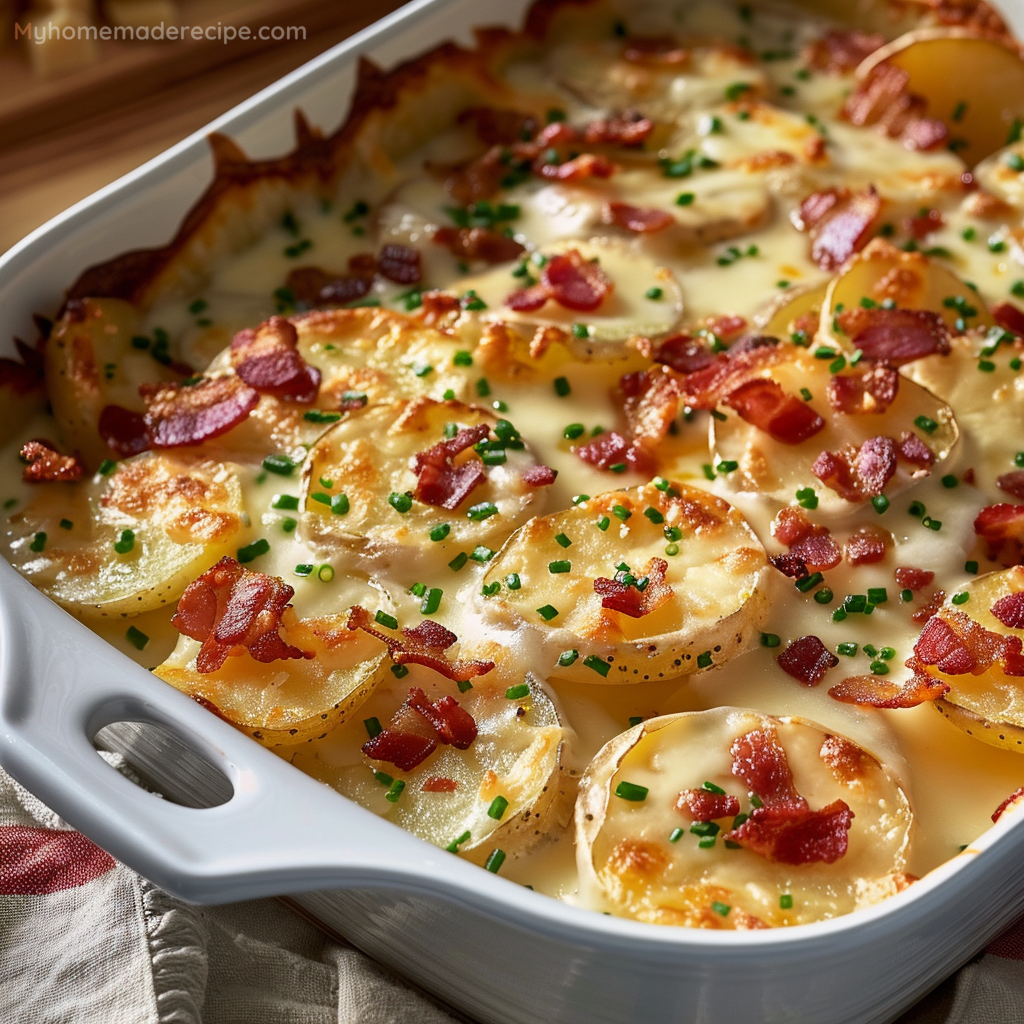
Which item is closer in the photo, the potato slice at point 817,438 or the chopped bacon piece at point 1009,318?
the potato slice at point 817,438

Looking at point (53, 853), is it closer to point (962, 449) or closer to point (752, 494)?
point (752, 494)

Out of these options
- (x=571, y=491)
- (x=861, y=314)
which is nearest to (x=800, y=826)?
(x=571, y=491)

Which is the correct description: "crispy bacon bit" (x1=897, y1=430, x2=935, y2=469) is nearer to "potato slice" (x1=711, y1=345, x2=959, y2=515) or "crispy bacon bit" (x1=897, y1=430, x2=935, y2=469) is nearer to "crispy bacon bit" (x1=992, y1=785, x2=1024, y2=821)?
"potato slice" (x1=711, y1=345, x2=959, y2=515)

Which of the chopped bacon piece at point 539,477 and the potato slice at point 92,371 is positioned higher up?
A: the potato slice at point 92,371

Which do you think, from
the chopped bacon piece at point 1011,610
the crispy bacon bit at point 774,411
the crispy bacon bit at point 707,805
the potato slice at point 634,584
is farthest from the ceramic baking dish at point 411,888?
the crispy bacon bit at point 774,411

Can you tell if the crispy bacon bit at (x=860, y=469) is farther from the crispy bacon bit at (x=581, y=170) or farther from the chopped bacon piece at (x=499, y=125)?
the chopped bacon piece at (x=499, y=125)

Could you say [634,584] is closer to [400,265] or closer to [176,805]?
[176,805]
